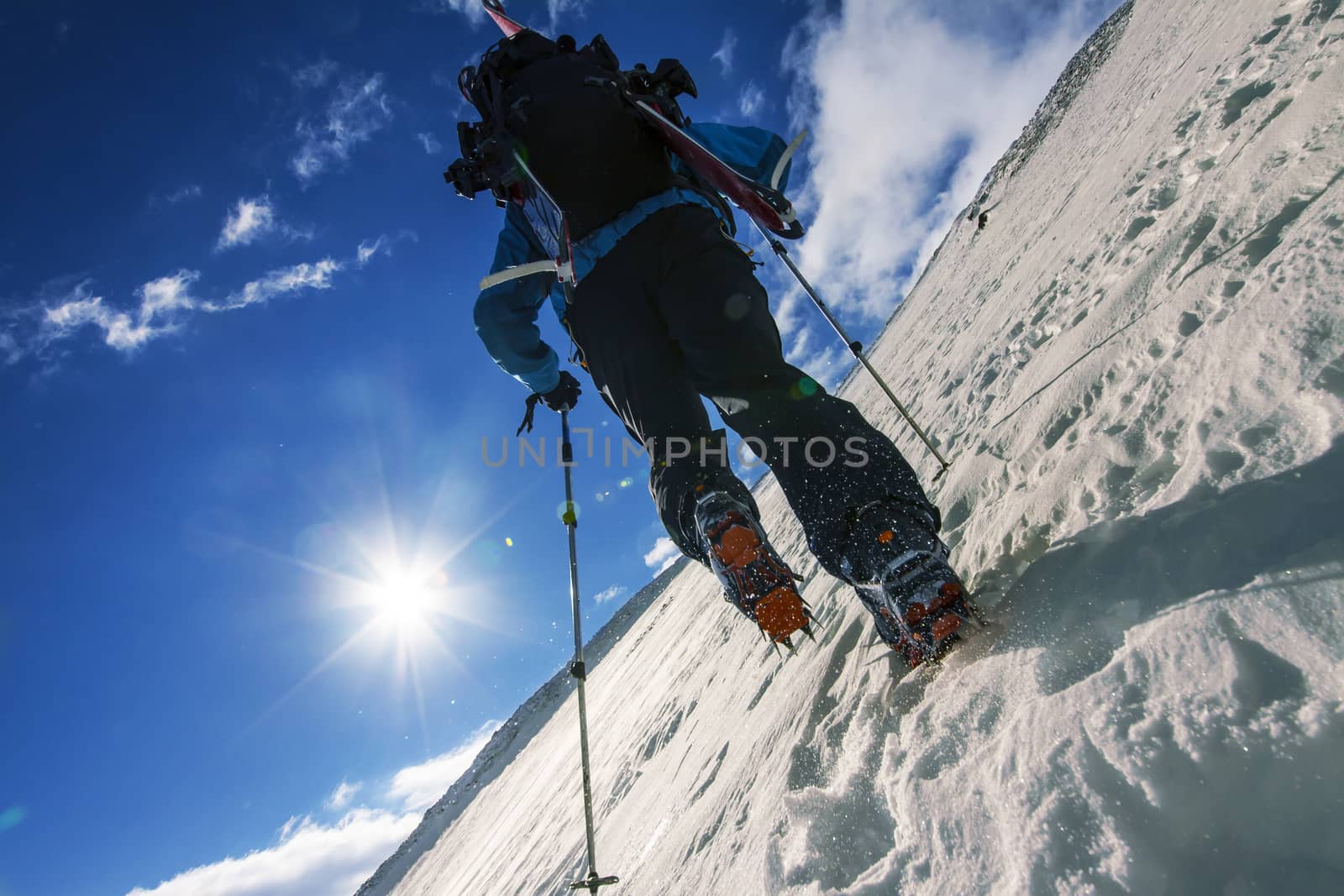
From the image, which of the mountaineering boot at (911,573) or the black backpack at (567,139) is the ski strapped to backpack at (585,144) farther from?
the mountaineering boot at (911,573)

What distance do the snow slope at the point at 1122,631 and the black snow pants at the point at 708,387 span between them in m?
0.42

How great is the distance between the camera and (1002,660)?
1.26 meters

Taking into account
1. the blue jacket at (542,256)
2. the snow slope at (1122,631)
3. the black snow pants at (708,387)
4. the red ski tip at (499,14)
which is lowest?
the snow slope at (1122,631)

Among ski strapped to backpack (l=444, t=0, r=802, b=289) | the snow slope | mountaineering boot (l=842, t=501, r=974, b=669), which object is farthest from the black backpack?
the snow slope

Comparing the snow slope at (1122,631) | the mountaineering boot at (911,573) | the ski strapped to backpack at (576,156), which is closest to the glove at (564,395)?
the ski strapped to backpack at (576,156)

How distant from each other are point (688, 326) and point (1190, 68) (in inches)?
258

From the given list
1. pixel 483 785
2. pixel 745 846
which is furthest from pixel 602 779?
pixel 483 785

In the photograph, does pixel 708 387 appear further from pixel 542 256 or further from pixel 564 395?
pixel 564 395

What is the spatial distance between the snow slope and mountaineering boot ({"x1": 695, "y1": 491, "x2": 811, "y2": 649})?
0.98 ft

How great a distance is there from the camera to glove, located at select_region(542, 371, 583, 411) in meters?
3.61

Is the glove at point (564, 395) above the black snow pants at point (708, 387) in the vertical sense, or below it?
above

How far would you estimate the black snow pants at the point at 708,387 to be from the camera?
1576 millimetres

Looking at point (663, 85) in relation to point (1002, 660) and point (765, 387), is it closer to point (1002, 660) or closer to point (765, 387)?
point (765, 387)

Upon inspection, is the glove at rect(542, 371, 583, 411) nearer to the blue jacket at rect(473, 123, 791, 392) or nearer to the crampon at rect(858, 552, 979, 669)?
the blue jacket at rect(473, 123, 791, 392)
